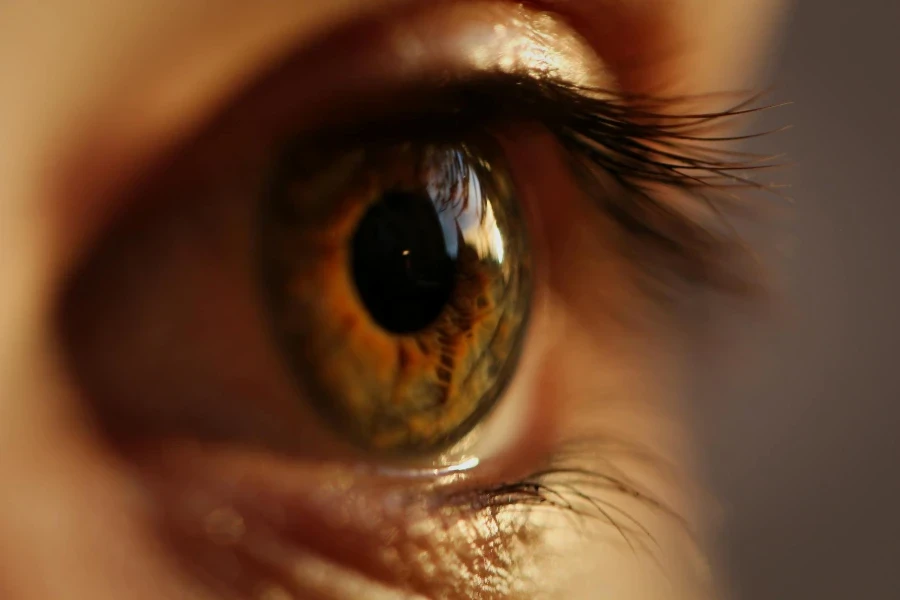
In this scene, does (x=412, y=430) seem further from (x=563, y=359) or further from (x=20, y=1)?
(x=20, y=1)

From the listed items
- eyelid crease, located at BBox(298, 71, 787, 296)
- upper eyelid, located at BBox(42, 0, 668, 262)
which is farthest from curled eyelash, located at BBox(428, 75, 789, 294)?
upper eyelid, located at BBox(42, 0, 668, 262)

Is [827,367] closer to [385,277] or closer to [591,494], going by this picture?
[591,494]

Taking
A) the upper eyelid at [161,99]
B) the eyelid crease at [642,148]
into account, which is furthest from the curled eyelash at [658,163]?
the upper eyelid at [161,99]

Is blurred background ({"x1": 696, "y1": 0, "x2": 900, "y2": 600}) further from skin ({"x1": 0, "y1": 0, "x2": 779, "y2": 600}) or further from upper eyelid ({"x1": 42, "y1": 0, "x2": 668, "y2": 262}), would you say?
upper eyelid ({"x1": 42, "y1": 0, "x2": 668, "y2": 262})

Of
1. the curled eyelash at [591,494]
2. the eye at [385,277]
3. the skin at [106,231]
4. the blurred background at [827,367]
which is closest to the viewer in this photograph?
the skin at [106,231]

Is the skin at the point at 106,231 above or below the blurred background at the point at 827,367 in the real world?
below

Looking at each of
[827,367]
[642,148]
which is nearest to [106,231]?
[642,148]

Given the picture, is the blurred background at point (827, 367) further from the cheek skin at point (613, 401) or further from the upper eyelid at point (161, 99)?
the upper eyelid at point (161, 99)
